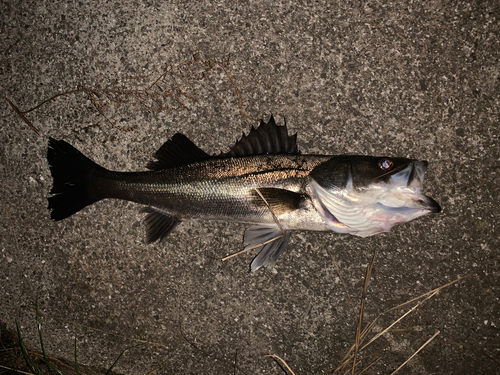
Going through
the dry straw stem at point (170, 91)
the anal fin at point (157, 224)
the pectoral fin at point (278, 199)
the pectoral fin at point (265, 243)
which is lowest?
the pectoral fin at point (265, 243)

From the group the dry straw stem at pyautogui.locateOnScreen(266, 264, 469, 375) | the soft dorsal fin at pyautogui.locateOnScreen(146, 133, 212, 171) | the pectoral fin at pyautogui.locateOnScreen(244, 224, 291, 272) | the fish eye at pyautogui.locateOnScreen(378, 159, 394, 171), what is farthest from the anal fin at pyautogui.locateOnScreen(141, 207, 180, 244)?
the fish eye at pyautogui.locateOnScreen(378, 159, 394, 171)

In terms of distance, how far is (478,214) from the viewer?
2535mm

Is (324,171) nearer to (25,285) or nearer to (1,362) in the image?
(25,285)

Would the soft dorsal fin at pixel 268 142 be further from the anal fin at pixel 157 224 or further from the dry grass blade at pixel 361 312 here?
the dry grass blade at pixel 361 312

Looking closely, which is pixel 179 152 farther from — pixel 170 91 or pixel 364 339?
pixel 364 339

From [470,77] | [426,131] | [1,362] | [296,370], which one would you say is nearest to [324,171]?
[426,131]

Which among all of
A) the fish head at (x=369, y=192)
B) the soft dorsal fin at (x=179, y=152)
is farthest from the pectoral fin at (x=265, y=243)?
the soft dorsal fin at (x=179, y=152)

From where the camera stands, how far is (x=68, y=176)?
246cm

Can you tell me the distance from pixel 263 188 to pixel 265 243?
512 millimetres

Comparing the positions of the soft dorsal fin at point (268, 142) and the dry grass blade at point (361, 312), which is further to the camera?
the dry grass blade at point (361, 312)

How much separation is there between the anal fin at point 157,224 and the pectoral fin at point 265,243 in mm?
646

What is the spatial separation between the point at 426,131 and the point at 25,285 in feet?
13.4

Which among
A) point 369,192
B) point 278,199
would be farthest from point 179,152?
point 369,192

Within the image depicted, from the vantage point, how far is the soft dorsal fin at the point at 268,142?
230cm
